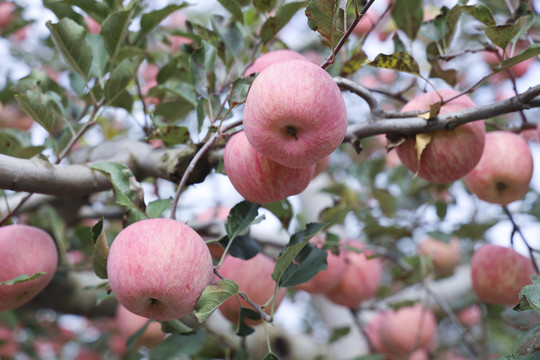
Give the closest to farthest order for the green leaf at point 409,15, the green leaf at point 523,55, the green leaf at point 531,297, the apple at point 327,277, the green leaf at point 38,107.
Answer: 1. the green leaf at point 531,297
2. the green leaf at point 523,55
3. the green leaf at point 38,107
4. the green leaf at point 409,15
5. the apple at point 327,277

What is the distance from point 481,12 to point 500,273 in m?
0.63

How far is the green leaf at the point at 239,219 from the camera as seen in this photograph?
0.85 metres

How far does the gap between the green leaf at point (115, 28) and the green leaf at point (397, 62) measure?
51 cm

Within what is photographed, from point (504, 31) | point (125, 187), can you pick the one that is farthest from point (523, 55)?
point (125, 187)

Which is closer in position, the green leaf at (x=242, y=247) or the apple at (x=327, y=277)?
the green leaf at (x=242, y=247)

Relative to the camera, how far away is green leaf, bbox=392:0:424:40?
1054 millimetres

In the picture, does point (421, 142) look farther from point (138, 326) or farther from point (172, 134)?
point (138, 326)

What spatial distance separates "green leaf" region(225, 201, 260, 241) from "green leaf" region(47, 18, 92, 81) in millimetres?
476

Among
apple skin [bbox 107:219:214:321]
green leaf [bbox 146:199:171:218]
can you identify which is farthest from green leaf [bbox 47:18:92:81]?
apple skin [bbox 107:219:214:321]

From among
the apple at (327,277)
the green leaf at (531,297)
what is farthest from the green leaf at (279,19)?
the green leaf at (531,297)

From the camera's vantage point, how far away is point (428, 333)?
1757 mm

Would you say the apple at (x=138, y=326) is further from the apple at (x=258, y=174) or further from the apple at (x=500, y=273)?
the apple at (x=500, y=273)

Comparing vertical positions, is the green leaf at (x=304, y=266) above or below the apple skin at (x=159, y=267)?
below

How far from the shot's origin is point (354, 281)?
4.79 feet
